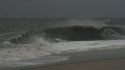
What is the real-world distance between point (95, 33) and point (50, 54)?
1311cm

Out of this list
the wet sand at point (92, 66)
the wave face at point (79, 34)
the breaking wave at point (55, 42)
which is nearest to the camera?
the wet sand at point (92, 66)

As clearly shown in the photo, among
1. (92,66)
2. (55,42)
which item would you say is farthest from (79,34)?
(92,66)

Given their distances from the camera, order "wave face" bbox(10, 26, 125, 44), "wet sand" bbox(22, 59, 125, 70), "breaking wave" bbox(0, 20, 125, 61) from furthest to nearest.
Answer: "wave face" bbox(10, 26, 125, 44) → "breaking wave" bbox(0, 20, 125, 61) → "wet sand" bbox(22, 59, 125, 70)

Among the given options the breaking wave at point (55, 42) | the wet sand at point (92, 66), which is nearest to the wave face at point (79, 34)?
the breaking wave at point (55, 42)

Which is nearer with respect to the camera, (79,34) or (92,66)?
(92,66)

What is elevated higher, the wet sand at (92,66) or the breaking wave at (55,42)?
the breaking wave at (55,42)

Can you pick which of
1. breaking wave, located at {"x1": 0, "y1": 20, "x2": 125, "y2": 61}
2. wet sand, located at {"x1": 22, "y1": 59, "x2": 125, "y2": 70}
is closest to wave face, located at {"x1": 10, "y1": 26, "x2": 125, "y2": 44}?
breaking wave, located at {"x1": 0, "y1": 20, "x2": 125, "y2": 61}

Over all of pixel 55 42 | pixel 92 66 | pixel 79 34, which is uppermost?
pixel 79 34

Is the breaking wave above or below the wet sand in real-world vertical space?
above

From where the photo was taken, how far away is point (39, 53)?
14383 mm

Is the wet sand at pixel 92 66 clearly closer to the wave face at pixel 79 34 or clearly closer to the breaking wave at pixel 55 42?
the breaking wave at pixel 55 42

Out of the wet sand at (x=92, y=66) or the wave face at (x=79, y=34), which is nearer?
the wet sand at (x=92, y=66)

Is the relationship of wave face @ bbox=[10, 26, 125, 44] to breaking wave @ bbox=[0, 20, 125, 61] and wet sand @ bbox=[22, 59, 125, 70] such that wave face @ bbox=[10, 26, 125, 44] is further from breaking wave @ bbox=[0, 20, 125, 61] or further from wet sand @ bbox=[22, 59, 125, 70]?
wet sand @ bbox=[22, 59, 125, 70]

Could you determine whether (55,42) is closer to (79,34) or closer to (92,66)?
(79,34)
